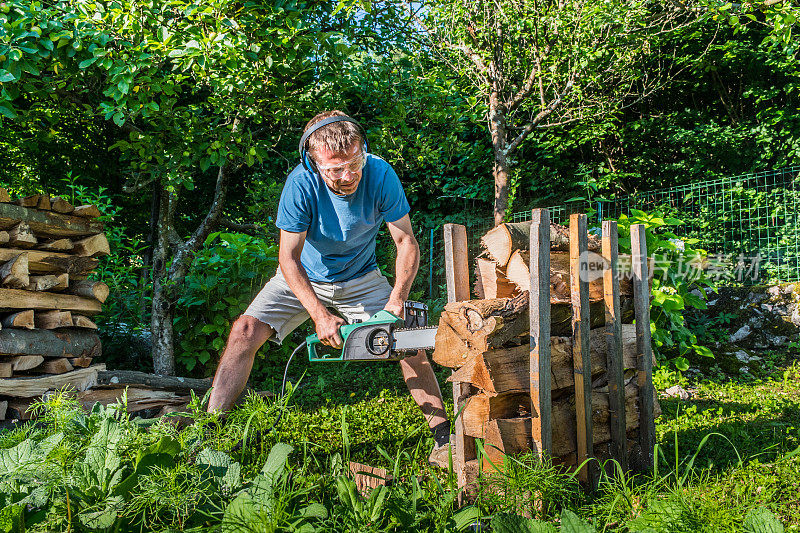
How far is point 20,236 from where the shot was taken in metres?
3.65

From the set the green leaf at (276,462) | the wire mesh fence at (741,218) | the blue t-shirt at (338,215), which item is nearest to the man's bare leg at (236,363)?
the blue t-shirt at (338,215)

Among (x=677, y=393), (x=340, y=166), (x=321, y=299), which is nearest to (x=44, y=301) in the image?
(x=321, y=299)

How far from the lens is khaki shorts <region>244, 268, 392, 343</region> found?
9.73 feet

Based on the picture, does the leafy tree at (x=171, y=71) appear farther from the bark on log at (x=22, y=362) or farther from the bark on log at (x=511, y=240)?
the bark on log at (x=511, y=240)

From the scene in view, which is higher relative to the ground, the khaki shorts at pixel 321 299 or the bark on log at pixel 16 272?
the bark on log at pixel 16 272

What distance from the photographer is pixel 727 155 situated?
7.89m

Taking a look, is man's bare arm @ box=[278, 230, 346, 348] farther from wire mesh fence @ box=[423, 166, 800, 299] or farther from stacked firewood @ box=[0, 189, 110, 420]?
wire mesh fence @ box=[423, 166, 800, 299]

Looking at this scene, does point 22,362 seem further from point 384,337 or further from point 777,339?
point 777,339

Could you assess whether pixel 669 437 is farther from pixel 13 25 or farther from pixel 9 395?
pixel 13 25

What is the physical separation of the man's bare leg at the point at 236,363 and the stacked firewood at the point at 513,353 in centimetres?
110

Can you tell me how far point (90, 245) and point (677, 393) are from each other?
14.8 feet

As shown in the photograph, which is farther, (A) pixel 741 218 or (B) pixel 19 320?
(A) pixel 741 218

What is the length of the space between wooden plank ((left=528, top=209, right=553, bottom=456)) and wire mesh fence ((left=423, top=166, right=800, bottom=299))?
179 inches

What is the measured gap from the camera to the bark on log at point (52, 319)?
381cm
